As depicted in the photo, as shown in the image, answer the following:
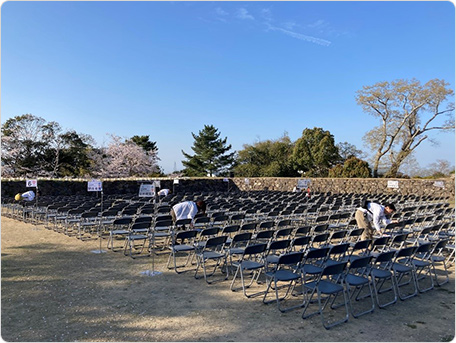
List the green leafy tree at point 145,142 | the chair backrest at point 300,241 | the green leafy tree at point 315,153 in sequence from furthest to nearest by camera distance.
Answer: the green leafy tree at point 145,142 < the green leafy tree at point 315,153 < the chair backrest at point 300,241

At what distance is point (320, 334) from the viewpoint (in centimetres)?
351

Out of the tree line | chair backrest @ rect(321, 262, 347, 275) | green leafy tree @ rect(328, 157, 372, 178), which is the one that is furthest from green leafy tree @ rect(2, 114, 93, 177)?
chair backrest @ rect(321, 262, 347, 275)

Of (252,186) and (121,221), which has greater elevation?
(252,186)

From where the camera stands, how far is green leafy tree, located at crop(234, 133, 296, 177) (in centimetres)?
3744

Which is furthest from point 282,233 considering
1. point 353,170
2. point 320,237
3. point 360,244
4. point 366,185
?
point 353,170

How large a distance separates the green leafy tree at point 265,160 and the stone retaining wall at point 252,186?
8.74 meters

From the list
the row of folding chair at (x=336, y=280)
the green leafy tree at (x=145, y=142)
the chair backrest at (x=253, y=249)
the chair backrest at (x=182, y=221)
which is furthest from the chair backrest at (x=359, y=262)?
the green leafy tree at (x=145, y=142)

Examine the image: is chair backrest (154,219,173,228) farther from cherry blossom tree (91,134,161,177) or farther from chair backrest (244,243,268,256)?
cherry blossom tree (91,134,161,177)

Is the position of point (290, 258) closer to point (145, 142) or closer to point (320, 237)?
point (320, 237)

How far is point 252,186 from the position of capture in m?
28.5

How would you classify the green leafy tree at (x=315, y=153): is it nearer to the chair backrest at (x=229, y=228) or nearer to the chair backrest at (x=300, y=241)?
the chair backrest at (x=229, y=228)

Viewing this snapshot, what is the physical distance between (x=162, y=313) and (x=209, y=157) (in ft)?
133

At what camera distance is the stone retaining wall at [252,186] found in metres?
20.1

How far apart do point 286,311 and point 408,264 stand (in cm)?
232
